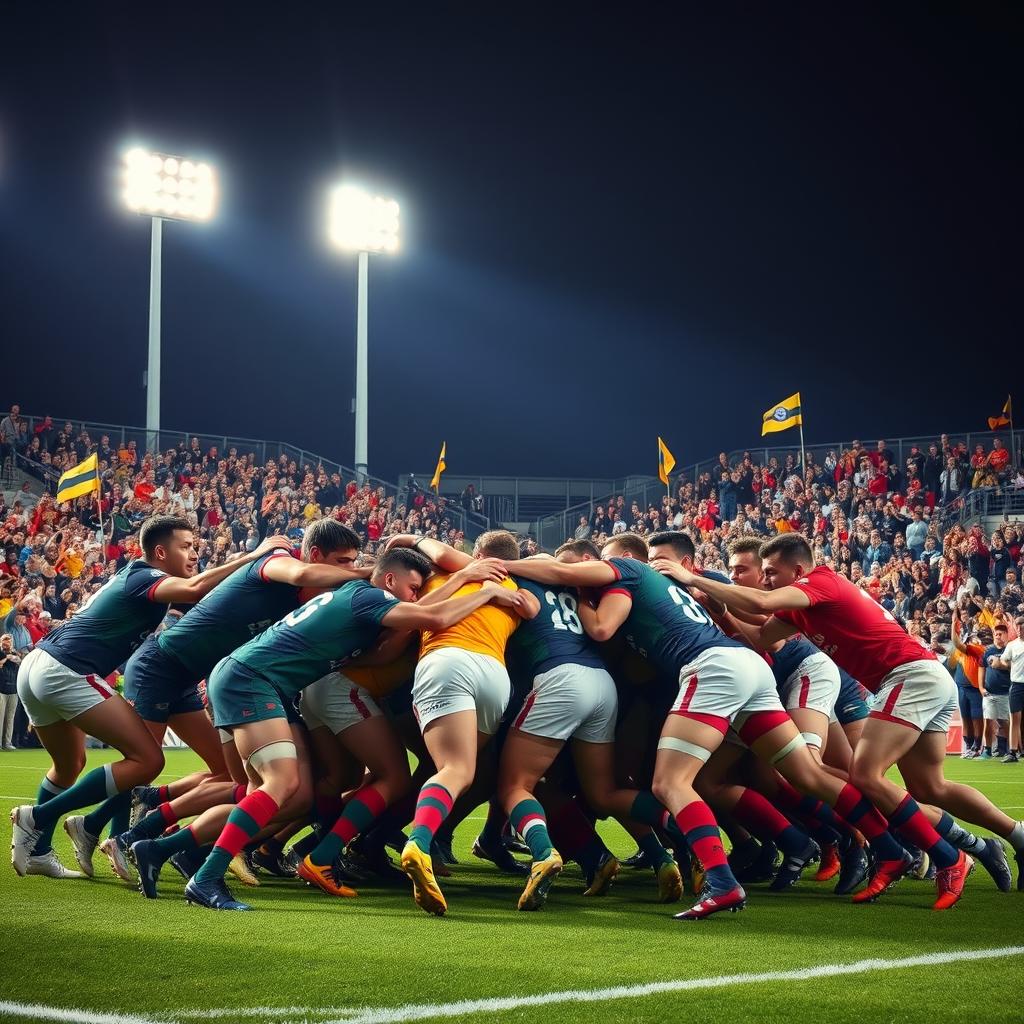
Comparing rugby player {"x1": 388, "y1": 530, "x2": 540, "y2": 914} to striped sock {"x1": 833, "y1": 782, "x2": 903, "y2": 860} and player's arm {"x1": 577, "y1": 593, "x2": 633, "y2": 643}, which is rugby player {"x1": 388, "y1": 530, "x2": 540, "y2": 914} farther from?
striped sock {"x1": 833, "y1": 782, "x2": 903, "y2": 860}

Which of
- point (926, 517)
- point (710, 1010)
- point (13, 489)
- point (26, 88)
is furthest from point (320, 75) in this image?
point (710, 1010)

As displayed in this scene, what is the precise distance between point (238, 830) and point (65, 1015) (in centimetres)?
223

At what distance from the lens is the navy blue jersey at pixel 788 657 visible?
310 inches

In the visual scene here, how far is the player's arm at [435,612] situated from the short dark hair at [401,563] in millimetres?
519

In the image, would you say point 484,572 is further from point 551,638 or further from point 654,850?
point 654,850

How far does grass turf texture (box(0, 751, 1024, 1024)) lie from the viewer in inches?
161

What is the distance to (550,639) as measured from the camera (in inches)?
276

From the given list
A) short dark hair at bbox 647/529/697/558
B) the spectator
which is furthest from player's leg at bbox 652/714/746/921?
the spectator

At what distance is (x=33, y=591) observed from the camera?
20484mm

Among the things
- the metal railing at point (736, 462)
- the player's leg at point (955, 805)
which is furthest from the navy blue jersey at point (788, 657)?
the metal railing at point (736, 462)

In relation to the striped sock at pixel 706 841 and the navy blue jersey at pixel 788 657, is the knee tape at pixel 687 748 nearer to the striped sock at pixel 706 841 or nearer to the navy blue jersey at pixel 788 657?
the striped sock at pixel 706 841

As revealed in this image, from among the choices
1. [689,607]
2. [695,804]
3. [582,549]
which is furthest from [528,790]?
[582,549]

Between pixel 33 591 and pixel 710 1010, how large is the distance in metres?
18.6

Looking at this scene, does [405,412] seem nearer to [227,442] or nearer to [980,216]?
[227,442]
